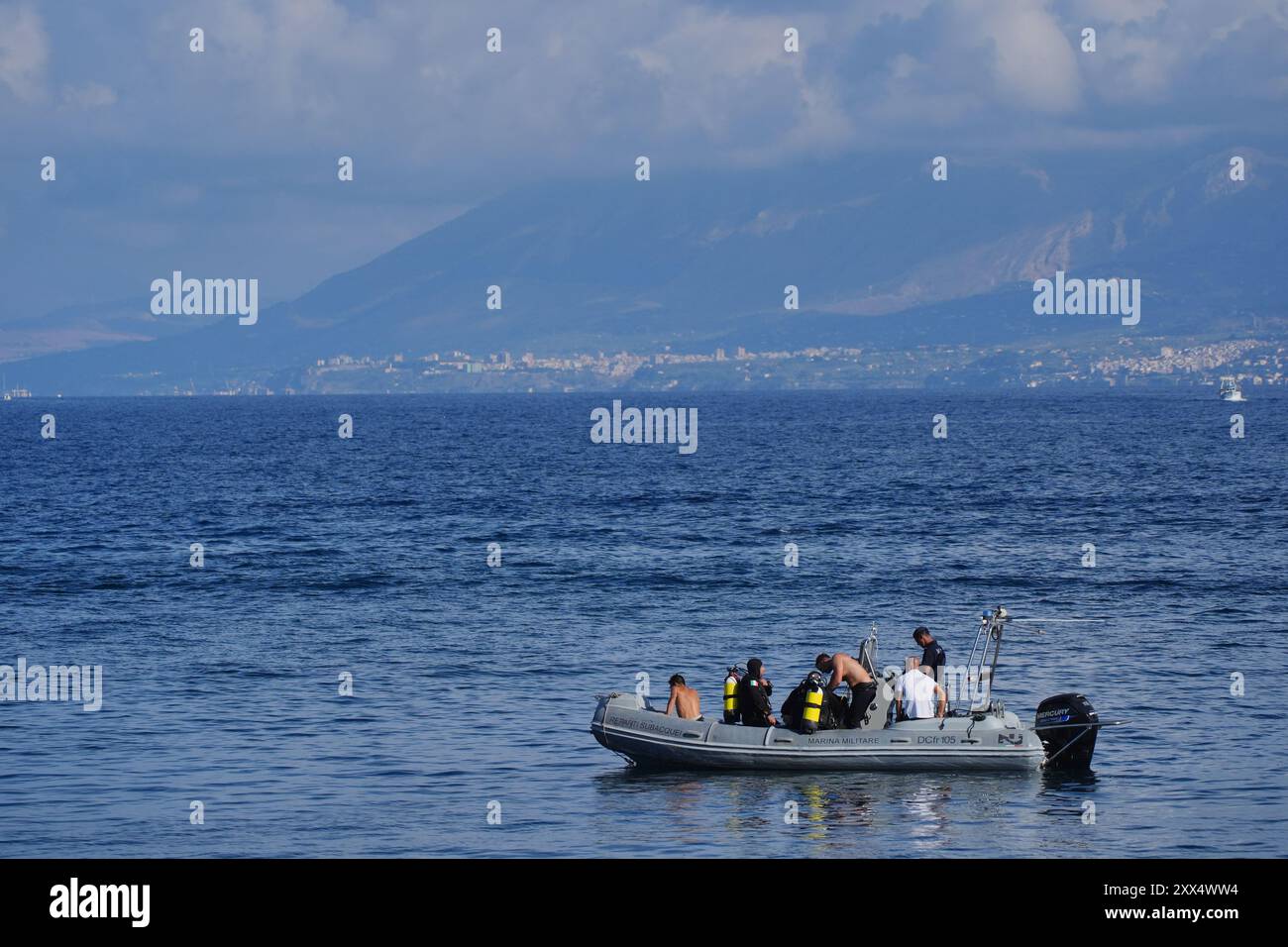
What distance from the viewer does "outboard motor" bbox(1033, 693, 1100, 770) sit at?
32719 mm

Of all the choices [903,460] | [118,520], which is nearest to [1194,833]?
[118,520]

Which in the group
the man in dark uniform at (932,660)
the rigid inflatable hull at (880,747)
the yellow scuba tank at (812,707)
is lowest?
the rigid inflatable hull at (880,747)

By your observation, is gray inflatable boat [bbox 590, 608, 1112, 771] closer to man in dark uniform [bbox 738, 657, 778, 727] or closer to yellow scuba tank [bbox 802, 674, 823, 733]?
yellow scuba tank [bbox 802, 674, 823, 733]

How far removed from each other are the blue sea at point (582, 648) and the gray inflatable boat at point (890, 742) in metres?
0.42

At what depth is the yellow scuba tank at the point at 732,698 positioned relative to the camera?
33.6 meters

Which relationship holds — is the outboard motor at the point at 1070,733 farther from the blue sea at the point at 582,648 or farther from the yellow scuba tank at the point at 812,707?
the yellow scuba tank at the point at 812,707

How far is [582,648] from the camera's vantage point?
4706 centimetres

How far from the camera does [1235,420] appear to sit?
19788cm

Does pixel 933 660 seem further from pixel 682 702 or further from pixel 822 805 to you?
pixel 682 702

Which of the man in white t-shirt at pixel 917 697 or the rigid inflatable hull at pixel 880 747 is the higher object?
the man in white t-shirt at pixel 917 697

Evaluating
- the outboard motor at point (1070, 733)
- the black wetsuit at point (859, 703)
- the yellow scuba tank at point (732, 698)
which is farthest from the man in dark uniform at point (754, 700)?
the outboard motor at point (1070, 733)
